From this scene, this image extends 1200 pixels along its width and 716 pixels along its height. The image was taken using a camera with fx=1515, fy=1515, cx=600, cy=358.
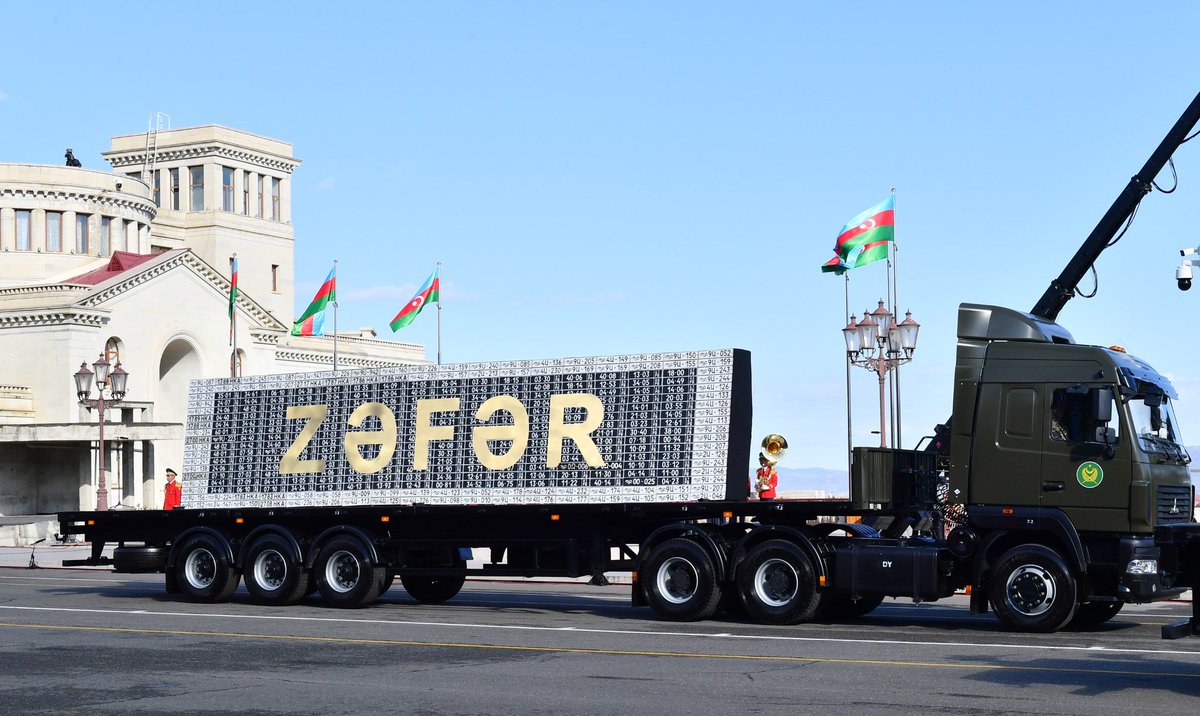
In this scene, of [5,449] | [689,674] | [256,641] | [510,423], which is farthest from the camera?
[5,449]

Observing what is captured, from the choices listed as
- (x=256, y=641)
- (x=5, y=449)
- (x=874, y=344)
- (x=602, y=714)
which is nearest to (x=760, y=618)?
(x=256, y=641)

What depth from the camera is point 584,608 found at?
67.7 feet

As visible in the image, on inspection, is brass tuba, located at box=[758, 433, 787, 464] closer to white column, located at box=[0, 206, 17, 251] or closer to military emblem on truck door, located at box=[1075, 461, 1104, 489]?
military emblem on truck door, located at box=[1075, 461, 1104, 489]

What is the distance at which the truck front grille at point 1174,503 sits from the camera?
16.4 m

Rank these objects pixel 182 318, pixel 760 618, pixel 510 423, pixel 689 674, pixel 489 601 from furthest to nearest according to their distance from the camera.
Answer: pixel 182 318 → pixel 489 601 → pixel 510 423 → pixel 760 618 → pixel 689 674

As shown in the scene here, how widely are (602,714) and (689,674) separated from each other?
2311mm

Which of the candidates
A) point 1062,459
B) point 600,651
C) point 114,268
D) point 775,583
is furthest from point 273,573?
point 114,268

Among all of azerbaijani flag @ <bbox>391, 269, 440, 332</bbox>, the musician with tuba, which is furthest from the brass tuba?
azerbaijani flag @ <bbox>391, 269, 440, 332</bbox>

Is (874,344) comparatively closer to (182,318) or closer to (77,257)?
(182,318)

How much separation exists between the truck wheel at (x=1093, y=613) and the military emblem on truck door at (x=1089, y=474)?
1.64m

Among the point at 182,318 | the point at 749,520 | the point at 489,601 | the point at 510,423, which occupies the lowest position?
the point at 489,601

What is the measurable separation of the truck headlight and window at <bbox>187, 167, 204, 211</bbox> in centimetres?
8056

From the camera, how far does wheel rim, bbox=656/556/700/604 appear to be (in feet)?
59.3

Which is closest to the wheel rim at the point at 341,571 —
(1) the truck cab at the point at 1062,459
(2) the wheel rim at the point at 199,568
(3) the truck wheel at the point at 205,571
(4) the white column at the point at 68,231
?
(3) the truck wheel at the point at 205,571
